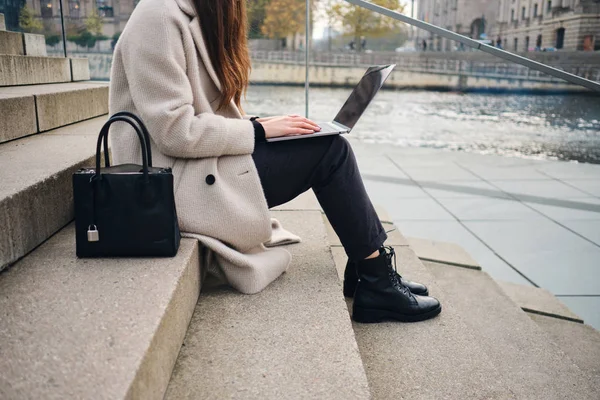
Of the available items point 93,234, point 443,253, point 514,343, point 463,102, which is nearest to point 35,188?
point 93,234

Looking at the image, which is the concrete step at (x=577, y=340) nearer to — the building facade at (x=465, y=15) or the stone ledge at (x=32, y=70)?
the stone ledge at (x=32, y=70)

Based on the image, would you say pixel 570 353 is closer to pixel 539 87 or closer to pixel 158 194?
pixel 158 194

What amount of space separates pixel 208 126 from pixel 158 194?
0.31m

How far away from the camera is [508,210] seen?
14.0ft

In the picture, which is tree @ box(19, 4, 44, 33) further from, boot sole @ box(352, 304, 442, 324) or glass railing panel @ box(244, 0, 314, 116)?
boot sole @ box(352, 304, 442, 324)

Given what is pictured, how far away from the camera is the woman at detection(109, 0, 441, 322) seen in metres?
1.62

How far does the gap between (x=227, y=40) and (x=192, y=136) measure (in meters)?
0.37

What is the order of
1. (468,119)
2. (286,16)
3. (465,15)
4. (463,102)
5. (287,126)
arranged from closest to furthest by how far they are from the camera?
(287,126) < (286,16) < (468,119) < (463,102) < (465,15)

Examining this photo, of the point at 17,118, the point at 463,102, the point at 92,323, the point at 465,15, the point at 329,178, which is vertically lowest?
the point at 463,102

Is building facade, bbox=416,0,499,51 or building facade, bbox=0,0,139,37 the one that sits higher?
building facade, bbox=416,0,499,51

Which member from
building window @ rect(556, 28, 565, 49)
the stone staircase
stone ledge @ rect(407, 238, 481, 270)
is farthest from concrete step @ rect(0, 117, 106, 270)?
building window @ rect(556, 28, 565, 49)

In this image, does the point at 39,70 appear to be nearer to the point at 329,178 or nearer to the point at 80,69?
the point at 80,69

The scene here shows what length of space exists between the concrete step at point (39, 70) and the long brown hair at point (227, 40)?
179cm

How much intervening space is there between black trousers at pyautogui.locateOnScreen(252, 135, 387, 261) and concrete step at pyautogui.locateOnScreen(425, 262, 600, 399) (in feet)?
Result: 1.73
